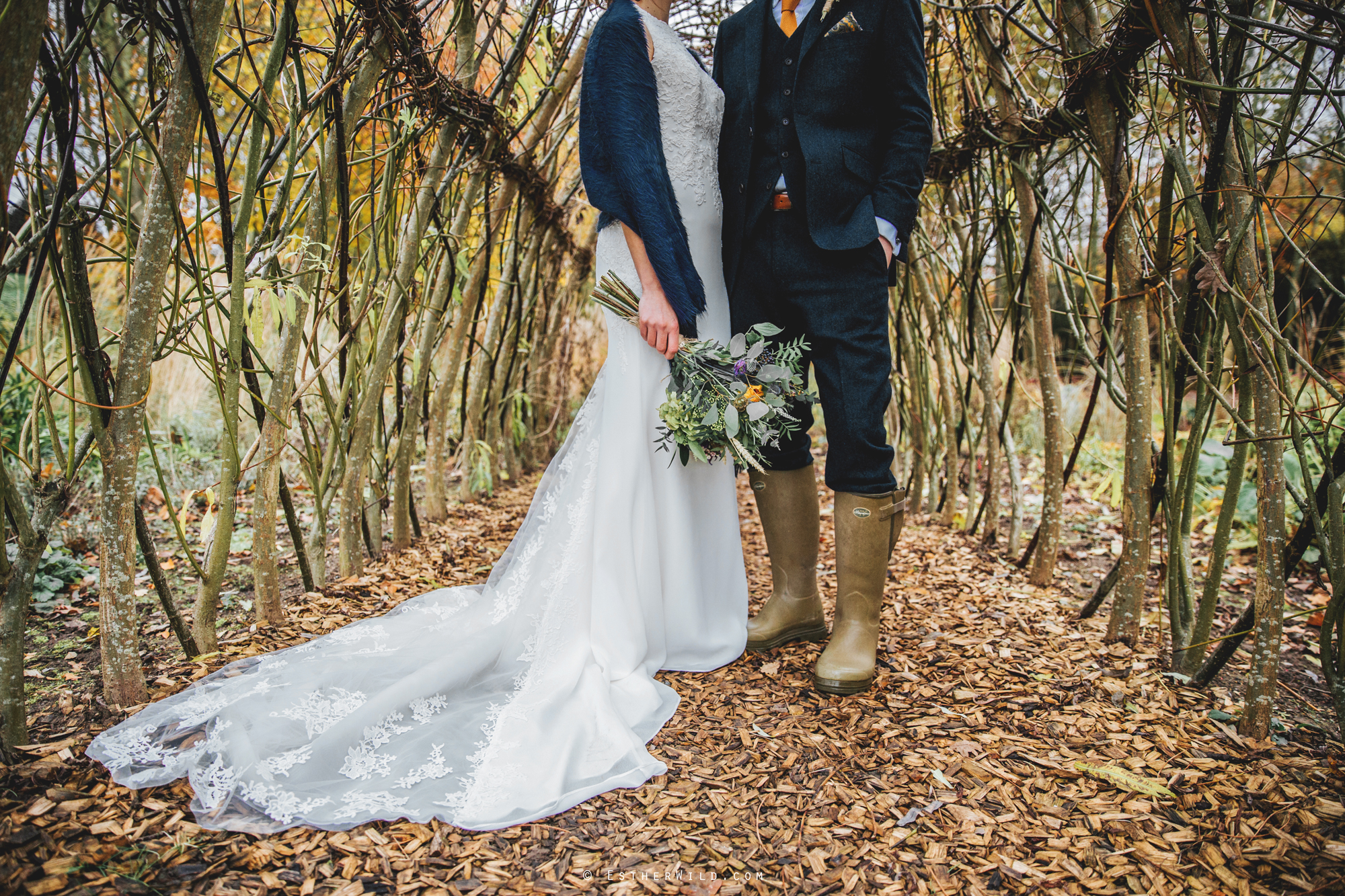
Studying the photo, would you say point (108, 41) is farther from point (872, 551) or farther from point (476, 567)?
point (872, 551)

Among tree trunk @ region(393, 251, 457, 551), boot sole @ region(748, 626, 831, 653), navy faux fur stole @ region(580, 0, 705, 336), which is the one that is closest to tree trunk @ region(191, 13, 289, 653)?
navy faux fur stole @ region(580, 0, 705, 336)

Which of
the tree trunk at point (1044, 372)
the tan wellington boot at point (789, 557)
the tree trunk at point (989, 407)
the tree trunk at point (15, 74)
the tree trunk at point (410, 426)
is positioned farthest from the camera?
the tree trunk at point (989, 407)

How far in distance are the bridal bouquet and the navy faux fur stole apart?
4.8 inches

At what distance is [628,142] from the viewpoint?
1.55 meters

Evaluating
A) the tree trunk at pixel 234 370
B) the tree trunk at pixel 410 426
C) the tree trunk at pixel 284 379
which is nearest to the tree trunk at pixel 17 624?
the tree trunk at pixel 234 370

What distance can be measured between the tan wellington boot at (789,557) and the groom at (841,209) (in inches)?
4.9

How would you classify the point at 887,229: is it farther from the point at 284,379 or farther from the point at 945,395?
the point at 945,395

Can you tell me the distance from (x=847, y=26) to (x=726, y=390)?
865mm

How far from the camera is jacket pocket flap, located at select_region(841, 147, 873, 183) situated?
5.10 feet

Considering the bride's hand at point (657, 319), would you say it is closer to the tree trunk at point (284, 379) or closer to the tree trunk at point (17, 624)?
the tree trunk at point (284, 379)

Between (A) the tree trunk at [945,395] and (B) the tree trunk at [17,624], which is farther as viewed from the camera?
(A) the tree trunk at [945,395]

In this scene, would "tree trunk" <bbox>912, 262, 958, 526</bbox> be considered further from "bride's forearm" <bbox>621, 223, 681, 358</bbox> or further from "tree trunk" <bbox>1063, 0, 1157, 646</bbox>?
"bride's forearm" <bbox>621, 223, 681, 358</bbox>

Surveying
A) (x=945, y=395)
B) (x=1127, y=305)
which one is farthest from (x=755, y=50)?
(x=945, y=395)

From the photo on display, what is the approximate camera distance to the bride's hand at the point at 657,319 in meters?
1.62
